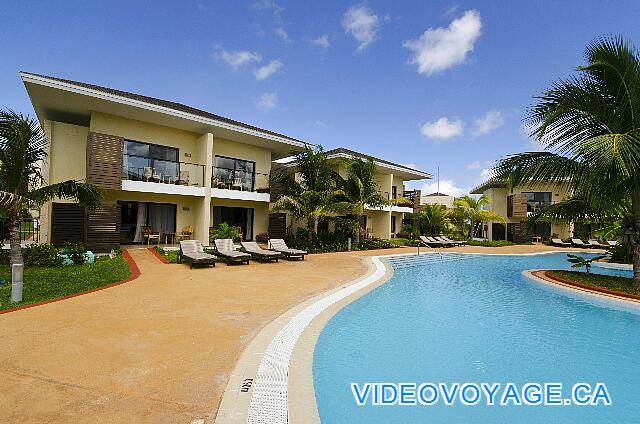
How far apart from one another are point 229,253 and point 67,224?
8505 mm

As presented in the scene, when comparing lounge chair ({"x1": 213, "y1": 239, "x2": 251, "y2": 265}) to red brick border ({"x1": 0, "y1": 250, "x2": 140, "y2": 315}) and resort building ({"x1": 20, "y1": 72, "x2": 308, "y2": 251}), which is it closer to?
red brick border ({"x1": 0, "y1": 250, "x2": 140, "y2": 315})

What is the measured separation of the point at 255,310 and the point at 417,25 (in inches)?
635

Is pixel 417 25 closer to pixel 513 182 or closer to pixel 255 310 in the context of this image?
pixel 513 182

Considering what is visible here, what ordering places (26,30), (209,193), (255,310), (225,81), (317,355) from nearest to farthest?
(317,355) → (255,310) → (26,30) → (209,193) → (225,81)

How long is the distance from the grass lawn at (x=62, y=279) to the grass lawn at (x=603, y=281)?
14.3m

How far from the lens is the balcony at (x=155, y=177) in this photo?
15727 millimetres

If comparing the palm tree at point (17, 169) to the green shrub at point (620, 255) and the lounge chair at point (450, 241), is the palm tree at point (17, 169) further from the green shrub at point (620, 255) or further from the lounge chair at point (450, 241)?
the lounge chair at point (450, 241)

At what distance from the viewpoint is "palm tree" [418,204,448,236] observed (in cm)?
2988

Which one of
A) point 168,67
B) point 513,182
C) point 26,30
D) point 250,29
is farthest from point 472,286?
point 26,30

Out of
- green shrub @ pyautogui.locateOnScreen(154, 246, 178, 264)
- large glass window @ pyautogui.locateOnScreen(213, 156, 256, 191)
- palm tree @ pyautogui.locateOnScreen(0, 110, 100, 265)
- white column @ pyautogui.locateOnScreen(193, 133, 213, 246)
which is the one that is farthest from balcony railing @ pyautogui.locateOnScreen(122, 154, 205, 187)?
palm tree @ pyautogui.locateOnScreen(0, 110, 100, 265)

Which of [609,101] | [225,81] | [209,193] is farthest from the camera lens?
[225,81]

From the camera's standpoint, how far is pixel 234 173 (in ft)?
65.9

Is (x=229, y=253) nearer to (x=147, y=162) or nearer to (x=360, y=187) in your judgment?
(x=147, y=162)

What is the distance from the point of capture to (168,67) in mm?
17234
